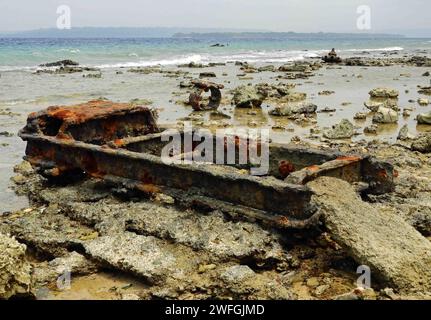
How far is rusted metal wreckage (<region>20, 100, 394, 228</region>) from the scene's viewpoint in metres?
4.31

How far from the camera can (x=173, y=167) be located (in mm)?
4965

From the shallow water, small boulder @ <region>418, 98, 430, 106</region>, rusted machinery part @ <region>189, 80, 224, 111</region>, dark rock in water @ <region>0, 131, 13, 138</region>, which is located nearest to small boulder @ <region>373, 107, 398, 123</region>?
the shallow water

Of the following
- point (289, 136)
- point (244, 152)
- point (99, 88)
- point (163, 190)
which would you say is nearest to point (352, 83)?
point (99, 88)

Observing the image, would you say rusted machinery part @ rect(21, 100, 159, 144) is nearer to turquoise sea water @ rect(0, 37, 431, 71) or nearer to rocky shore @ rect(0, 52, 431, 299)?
rocky shore @ rect(0, 52, 431, 299)

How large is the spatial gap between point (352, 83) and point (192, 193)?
15.7 m

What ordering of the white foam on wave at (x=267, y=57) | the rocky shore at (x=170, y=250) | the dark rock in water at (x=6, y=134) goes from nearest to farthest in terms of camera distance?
the rocky shore at (x=170, y=250), the dark rock in water at (x=6, y=134), the white foam on wave at (x=267, y=57)

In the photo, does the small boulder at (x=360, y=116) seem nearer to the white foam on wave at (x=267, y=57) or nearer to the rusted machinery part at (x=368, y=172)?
the rusted machinery part at (x=368, y=172)

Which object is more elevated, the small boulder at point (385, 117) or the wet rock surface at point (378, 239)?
the small boulder at point (385, 117)

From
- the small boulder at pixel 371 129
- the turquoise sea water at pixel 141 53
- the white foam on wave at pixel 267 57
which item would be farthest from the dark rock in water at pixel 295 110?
the white foam on wave at pixel 267 57

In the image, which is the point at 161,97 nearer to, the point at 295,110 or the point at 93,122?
the point at 295,110

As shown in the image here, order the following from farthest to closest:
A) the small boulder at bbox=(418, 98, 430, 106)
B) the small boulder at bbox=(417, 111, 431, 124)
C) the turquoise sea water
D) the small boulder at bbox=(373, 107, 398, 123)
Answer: the turquoise sea water
the small boulder at bbox=(418, 98, 430, 106)
the small boulder at bbox=(373, 107, 398, 123)
the small boulder at bbox=(417, 111, 431, 124)

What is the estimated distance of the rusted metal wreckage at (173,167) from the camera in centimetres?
431

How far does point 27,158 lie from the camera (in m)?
6.34
